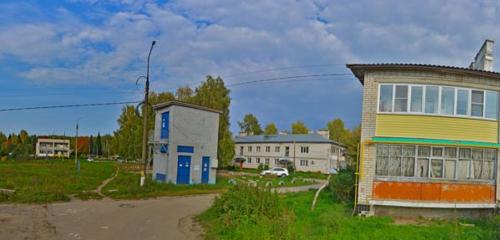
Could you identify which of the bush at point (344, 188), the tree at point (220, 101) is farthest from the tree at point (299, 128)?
the bush at point (344, 188)

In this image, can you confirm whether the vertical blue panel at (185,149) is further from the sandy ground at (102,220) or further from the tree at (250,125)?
the tree at (250,125)

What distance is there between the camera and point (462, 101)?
16.4 metres

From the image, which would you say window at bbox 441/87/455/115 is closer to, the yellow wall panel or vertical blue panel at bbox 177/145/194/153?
the yellow wall panel

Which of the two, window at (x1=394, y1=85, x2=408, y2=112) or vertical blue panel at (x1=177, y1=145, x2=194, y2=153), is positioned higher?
window at (x1=394, y1=85, x2=408, y2=112)

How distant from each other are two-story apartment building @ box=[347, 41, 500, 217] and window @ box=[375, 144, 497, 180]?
3 cm

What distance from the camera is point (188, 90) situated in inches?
1917

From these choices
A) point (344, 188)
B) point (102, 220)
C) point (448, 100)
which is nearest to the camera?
point (102, 220)

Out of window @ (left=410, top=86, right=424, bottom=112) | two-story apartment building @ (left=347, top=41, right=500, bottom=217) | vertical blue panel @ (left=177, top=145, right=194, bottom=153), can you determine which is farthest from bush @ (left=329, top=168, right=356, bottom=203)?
vertical blue panel @ (left=177, top=145, right=194, bottom=153)

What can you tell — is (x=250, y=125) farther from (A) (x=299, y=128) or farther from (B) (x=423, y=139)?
(B) (x=423, y=139)

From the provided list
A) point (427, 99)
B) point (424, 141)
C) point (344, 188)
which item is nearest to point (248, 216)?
point (344, 188)

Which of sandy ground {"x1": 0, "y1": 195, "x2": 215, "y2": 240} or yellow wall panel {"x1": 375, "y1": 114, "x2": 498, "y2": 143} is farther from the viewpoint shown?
yellow wall panel {"x1": 375, "y1": 114, "x2": 498, "y2": 143}

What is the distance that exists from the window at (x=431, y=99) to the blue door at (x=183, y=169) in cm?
1768

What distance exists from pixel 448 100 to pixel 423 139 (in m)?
1.82

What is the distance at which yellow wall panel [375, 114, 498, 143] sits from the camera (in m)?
16.1
